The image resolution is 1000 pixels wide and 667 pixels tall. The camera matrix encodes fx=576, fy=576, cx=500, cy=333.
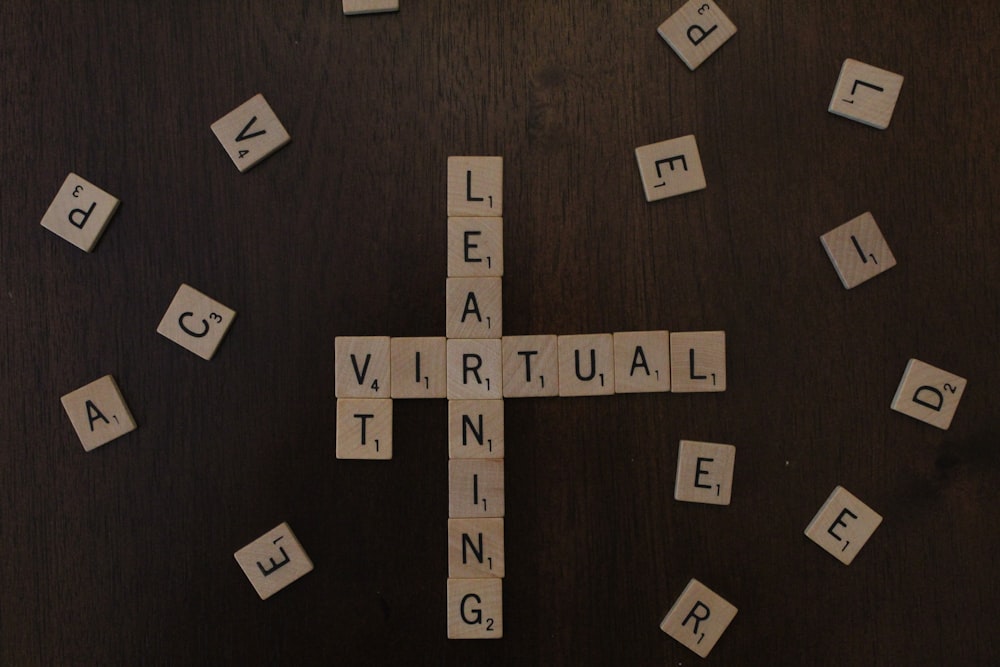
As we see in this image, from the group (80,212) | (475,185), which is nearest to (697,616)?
(475,185)

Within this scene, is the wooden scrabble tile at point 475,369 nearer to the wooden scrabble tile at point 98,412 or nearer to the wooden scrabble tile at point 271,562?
the wooden scrabble tile at point 271,562

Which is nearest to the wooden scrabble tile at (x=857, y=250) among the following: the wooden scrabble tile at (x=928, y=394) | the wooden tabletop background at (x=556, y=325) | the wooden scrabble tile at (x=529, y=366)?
the wooden tabletop background at (x=556, y=325)

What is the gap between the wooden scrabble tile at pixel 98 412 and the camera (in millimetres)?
830

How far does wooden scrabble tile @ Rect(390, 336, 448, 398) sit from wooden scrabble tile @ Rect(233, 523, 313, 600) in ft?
0.89

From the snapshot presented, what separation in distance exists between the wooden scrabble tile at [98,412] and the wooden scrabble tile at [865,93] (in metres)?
1.11

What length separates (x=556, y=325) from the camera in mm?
825

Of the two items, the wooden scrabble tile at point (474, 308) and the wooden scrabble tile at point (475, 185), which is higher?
the wooden scrabble tile at point (475, 185)

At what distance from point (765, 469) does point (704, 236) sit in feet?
1.14

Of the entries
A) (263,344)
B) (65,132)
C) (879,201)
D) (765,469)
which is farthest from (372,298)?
(879,201)

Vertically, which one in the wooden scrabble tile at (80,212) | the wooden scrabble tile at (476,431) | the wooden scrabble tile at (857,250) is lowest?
the wooden scrabble tile at (476,431)

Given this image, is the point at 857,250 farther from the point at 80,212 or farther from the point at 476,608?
the point at 80,212

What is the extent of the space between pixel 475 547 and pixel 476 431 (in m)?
0.16

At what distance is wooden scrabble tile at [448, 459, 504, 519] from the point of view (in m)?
0.81

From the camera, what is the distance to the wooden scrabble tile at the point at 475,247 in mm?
811
